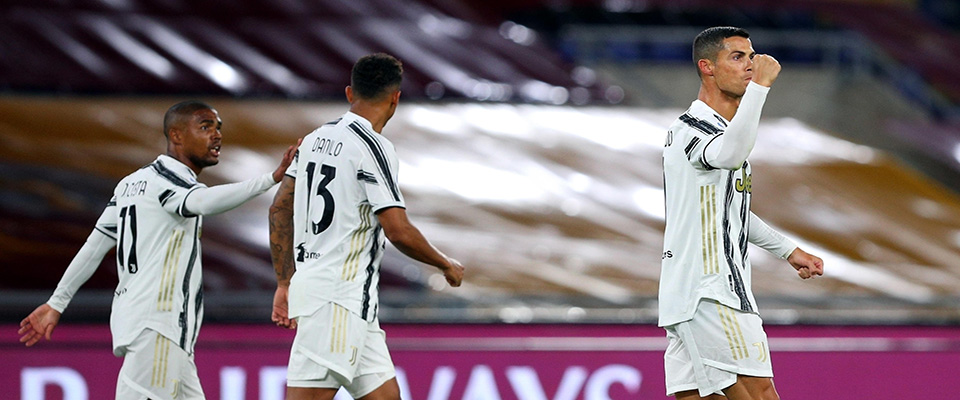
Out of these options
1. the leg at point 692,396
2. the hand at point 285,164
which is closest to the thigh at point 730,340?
the leg at point 692,396

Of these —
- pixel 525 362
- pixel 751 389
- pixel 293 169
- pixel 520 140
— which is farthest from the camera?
pixel 520 140

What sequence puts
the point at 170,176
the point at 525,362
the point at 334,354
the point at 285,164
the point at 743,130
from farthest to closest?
the point at 525,362
the point at 170,176
the point at 285,164
the point at 334,354
the point at 743,130

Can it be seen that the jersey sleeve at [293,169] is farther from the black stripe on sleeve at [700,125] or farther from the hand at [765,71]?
the hand at [765,71]

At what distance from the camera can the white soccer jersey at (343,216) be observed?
13.2ft

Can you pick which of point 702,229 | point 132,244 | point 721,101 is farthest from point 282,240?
point 721,101

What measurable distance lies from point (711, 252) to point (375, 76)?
1.28 metres

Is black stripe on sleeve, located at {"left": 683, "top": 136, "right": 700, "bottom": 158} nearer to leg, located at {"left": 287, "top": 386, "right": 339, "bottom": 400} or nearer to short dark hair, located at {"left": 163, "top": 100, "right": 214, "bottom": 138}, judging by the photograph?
leg, located at {"left": 287, "top": 386, "right": 339, "bottom": 400}

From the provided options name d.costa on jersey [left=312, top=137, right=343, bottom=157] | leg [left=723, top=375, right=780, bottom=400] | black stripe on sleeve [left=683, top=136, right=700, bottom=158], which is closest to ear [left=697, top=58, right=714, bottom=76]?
black stripe on sleeve [left=683, top=136, right=700, bottom=158]

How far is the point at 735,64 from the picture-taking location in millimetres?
3828

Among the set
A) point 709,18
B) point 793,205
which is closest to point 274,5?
point 709,18

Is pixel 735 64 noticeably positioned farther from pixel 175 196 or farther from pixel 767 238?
pixel 175 196

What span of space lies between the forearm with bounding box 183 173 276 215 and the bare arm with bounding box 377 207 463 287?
0.63 meters

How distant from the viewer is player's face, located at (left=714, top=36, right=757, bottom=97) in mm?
3826

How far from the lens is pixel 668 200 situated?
386cm
